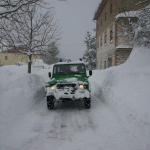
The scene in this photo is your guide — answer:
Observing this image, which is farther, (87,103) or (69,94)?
(87,103)

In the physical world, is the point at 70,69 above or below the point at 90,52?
below

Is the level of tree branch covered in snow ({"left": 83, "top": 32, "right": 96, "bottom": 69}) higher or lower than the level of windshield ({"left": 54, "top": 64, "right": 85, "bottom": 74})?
higher

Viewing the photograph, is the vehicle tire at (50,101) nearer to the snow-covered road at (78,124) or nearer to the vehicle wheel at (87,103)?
the snow-covered road at (78,124)

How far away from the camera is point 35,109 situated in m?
5.94

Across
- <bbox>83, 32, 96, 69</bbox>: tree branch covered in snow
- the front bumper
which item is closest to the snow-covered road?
the front bumper

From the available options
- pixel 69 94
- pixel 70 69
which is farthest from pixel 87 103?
pixel 70 69

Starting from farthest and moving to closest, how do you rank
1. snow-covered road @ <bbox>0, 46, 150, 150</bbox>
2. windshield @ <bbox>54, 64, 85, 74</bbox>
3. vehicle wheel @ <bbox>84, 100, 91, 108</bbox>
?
1. windshield @ <bbox>54, 64, 85, 74</bbox>
2. vehicle wheel @ <bbox>84, 100, 91, 108</bbox>
3. snow-covered road @ <bbox>0, 46, 150, 150</bbox>

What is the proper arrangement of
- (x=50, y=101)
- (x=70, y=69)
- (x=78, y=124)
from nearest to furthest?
(x=78, y=124)
(x=50, y=101)
(x=70, y=69)

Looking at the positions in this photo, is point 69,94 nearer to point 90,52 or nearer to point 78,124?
point 78,124

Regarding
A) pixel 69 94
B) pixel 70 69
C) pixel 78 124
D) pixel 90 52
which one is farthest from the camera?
pixel 90 52

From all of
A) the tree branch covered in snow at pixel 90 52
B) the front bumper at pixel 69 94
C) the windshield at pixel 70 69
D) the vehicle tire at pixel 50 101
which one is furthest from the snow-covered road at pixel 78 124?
the tree branch covered in snow at pixel 90 52

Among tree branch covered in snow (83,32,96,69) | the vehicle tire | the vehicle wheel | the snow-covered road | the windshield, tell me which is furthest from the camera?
tree branch covered in snow (83,32,96,69)

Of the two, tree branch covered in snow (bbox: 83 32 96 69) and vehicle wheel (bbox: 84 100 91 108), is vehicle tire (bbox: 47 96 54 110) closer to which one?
vehicle wheel (bbox: 84 100 91 108)

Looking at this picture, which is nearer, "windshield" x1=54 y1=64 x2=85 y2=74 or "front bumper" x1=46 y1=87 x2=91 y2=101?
"front bumper" x1=46 y1=87 x2=91 y2=101
